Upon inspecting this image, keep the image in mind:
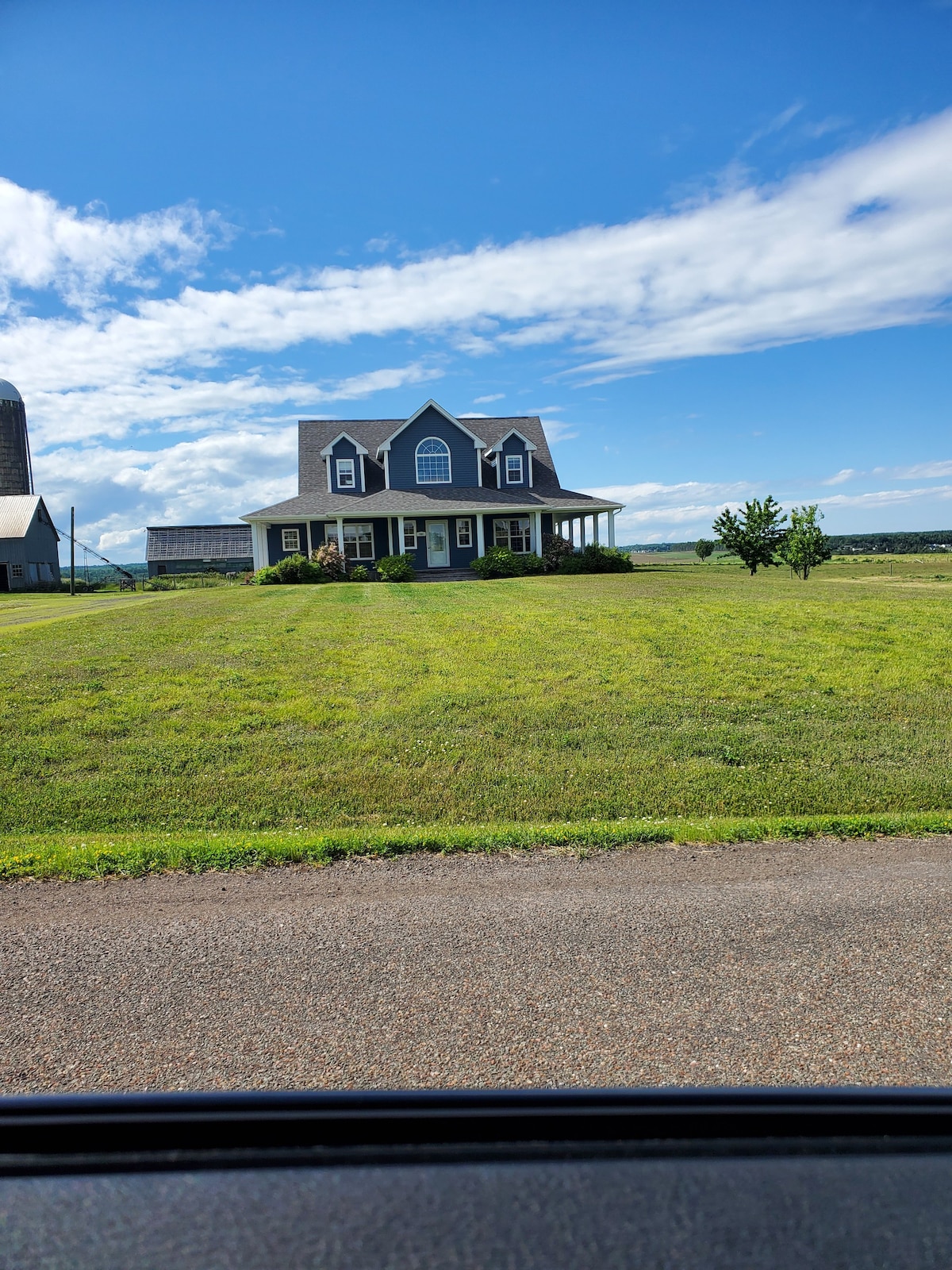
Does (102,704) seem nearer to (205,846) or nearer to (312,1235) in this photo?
(205,846)

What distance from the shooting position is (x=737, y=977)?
12.4 ft

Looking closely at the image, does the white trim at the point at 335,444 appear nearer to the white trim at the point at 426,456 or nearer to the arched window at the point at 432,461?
the white trim at the point at 426,456

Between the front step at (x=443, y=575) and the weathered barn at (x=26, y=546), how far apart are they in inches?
1165

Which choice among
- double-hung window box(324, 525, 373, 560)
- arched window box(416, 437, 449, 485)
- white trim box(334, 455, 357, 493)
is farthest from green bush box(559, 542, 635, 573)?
white trim box(334, 455, 357, 493)

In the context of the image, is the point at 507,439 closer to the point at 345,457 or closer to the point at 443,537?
the point at 443,537

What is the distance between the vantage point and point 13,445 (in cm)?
6262

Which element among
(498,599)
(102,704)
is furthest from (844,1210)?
(498,599)

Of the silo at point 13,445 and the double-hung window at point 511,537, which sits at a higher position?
→ the silo at point 13,445

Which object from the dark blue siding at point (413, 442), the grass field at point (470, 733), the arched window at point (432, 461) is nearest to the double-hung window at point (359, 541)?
the dark blue siding at point (413, 442)

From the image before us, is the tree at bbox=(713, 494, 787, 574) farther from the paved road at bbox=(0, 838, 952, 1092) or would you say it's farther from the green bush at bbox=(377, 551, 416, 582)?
the paved road at bbox=(0, 838, 952, 1092)

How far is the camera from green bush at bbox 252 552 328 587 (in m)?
32.1

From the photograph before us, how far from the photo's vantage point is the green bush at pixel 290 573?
3206cm

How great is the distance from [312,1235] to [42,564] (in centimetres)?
6058

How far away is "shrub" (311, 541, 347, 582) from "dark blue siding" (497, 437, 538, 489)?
30.3 feet
